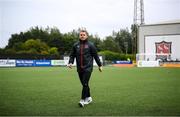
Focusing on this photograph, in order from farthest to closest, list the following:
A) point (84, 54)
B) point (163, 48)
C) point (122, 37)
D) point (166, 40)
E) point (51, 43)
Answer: point (122, 37)
point (51, 43)
point (163, 48)
point (166, 40)
point (84, 54)

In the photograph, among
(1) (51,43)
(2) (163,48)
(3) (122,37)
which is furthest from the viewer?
(3) (122,37)

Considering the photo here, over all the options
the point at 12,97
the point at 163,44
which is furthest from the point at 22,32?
the point at 12,97

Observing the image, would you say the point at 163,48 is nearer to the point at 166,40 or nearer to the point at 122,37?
the point at 166,40

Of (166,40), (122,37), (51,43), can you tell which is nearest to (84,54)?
(166,40)

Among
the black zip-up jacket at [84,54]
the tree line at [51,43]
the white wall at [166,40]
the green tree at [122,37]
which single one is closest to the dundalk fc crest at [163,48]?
the white wall at [166,40]

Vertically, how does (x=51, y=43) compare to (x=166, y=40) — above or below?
above

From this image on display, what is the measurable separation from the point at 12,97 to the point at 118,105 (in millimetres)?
3135

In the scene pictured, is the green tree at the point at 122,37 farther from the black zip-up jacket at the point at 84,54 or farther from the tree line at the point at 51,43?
the black zip-up jacket at the point at 84,54

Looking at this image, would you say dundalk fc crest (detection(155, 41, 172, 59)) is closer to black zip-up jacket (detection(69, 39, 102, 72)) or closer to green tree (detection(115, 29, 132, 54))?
green tree (detection(115, 29, 132, 54))

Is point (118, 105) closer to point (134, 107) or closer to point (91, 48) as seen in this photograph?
point (134, 107)

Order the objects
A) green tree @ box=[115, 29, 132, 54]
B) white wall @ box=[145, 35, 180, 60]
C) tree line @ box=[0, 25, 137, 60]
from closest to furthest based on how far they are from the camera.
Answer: white wall @ box=[145, 35, 180, 60]
tree line @ box=[0, 25, 137, 60]
green tree @ box=[115, 29, 132, 54]

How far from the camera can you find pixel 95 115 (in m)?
6.94

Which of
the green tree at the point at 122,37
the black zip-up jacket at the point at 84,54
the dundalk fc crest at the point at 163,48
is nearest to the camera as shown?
the black zip-up jacket at the point at 84,54

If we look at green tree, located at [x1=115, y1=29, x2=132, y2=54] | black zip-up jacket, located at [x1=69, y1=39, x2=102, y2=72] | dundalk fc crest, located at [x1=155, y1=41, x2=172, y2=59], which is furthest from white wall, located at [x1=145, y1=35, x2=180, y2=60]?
black zip-up jacket, located at [x1=69, y1=39, x2=102, y2=72]
